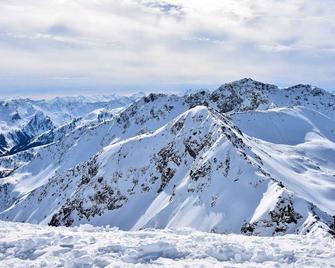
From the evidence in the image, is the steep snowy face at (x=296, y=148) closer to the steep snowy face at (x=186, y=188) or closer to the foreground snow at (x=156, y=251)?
the steep snowy face at (x=186, y=188)

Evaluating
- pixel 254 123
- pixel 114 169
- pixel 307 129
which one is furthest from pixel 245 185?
pixel 307 129

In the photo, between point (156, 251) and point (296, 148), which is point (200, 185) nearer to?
point (156, 251)

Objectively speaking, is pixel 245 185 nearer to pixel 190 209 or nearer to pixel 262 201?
pixel 262 201

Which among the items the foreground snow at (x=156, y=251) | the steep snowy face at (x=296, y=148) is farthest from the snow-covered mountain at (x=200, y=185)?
the foreground snow at (x=156, y=251)

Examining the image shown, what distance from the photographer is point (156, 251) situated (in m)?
21.6

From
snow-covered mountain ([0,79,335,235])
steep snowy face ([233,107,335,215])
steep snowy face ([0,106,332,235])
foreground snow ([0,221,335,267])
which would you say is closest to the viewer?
foreground snow ([0,221,335,267])

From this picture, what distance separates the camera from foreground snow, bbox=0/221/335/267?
20.3 metres

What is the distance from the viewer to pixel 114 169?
12075cm

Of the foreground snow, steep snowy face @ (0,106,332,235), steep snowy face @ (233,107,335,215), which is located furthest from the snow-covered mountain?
the foreground snow

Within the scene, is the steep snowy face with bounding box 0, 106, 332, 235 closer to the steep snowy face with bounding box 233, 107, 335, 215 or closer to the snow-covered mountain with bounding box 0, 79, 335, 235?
the snow-covered mountain with bounding box 0, 79, 335, 235

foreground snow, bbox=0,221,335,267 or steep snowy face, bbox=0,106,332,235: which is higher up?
foreground snow, bbox=0,221,335,267

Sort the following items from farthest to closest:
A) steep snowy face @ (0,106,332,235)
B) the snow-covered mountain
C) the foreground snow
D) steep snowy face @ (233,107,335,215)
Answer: steep snowy face @ (233,107,335,215), the snow-covered mountain, steep snowy face @ (0,106,332,235), the foreground snow

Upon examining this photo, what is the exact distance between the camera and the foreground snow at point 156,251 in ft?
66.5

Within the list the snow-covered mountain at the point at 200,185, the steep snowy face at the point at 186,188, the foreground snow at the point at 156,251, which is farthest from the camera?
the snow-covered mountain at the point at 200,185
